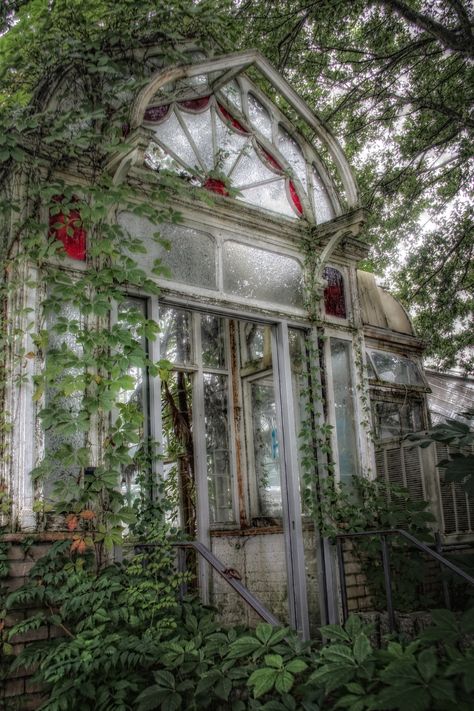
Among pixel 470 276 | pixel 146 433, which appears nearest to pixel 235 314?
pixel 146 433

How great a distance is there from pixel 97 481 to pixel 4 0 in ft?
12.0

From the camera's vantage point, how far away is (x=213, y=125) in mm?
5715

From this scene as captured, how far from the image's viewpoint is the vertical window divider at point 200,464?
634cm

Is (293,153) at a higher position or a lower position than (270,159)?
higher

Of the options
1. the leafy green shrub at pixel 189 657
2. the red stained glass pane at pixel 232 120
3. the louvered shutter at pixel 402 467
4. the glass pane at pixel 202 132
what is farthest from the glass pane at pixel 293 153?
the leafy green shrub at pixel 189 657

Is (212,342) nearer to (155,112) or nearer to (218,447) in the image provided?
(218,447)

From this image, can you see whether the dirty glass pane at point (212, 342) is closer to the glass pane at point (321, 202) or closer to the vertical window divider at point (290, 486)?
the vertical window divider at point (290, 486)

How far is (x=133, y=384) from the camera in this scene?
4.13 meters

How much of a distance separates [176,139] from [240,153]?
2.37 feet

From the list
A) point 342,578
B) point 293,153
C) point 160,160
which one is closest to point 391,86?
point 293,153

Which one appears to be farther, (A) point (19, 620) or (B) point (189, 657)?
(A) point (19, 620)

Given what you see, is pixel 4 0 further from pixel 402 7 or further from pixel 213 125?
pixel 402 7

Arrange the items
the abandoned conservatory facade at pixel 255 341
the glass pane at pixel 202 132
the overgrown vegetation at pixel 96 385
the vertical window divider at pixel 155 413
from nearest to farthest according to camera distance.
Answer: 1. the overgrown vegetation at pixel 96 385
2. the vertical window divider at pixel 155 413
3. the abandoned conservatory facade at pixel 255 341
4. the glass pane at pixel 202 132

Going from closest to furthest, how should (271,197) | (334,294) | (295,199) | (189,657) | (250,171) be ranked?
(189,657) < (250,171) < (271,197) < (295,199) < (334,294)
